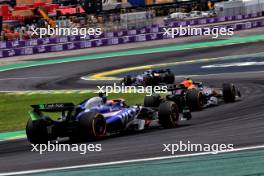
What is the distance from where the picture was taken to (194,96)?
19.1 meters

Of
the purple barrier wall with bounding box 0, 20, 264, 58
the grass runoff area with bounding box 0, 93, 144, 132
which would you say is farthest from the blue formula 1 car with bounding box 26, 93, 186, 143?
the purple barrier wall with bounding box 0, 20, 264, 58

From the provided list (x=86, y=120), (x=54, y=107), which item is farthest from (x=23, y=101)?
(x=86, y=120)

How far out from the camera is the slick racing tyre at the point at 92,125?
1418cm

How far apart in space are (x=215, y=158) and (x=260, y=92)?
1171 cm

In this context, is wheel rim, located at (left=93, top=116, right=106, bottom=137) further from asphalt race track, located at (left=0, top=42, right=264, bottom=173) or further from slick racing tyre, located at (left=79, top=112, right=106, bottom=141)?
asphalt race track, located at (left=0, top=42, right=264, bottom=173)

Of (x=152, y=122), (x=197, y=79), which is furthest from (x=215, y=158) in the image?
(x=197, y=79)

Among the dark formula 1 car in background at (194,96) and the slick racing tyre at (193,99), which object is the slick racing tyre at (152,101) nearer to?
the dark formula 1 car in background at (194,96)

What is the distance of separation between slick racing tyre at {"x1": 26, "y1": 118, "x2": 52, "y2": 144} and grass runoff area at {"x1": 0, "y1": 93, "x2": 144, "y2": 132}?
4.70 metres

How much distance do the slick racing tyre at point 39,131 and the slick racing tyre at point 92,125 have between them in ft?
2.76

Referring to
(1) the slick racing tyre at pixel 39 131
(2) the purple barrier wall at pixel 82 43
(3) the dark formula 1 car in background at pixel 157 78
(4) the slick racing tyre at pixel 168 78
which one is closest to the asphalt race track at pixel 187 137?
(1) the slick racing tyre at pixel 39 131

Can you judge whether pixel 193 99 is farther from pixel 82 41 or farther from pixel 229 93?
pixel 82 41

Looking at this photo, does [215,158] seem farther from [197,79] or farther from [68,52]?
[68,52]

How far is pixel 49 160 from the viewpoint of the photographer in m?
12.8

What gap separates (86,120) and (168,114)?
2.42m
